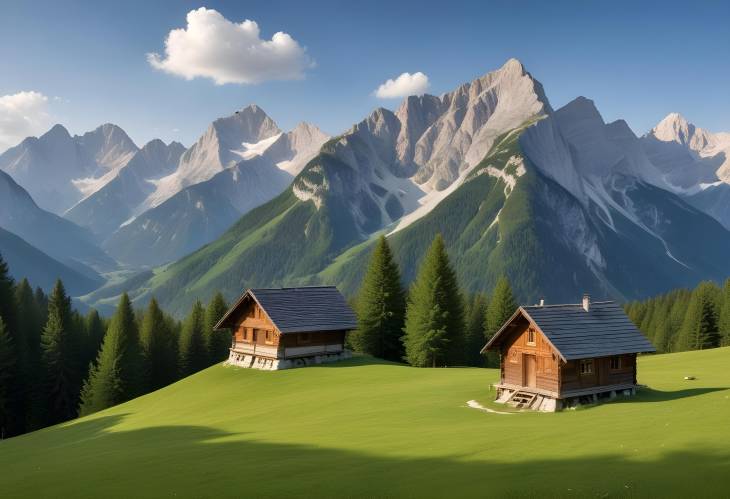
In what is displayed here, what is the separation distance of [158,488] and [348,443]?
9.08 meters

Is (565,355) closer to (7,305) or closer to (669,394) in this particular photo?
(669,394)

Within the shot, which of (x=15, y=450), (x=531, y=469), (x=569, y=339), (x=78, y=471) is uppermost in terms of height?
(x=569, y=339)

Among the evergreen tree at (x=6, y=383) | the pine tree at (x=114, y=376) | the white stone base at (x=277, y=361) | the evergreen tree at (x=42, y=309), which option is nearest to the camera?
the white stone base at (x=277, y=361)

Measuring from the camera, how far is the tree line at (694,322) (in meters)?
99.6

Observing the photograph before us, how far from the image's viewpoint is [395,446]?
2708 cm

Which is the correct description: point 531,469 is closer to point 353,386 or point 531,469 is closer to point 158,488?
point 158,488

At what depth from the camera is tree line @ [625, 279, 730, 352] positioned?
99562mm

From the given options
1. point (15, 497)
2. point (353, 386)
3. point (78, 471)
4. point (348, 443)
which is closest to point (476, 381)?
point (353, 386)

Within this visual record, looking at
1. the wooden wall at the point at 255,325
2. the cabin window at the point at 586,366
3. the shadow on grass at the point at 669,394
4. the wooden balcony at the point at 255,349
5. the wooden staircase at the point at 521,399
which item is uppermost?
the wooden wall at the point at 255,325

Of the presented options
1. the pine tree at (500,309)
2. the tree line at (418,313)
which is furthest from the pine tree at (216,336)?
the pine tree at (500,309)

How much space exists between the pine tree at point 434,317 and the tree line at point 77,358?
112 ft

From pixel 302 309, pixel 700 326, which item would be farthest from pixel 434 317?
pixel 700 326

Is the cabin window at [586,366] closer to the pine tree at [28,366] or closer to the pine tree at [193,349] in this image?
the pine tree at [28,366]

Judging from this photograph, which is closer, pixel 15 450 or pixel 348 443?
pixel 348 443
